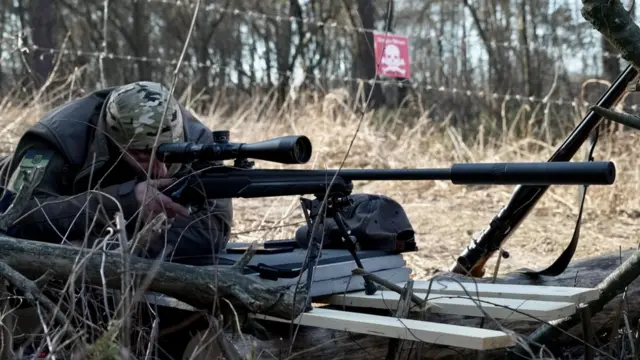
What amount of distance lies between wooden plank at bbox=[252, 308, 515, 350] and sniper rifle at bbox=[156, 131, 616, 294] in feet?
0.64

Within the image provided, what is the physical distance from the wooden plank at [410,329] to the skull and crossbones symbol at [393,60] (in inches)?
266

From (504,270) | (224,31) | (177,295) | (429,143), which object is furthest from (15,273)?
(224,31)

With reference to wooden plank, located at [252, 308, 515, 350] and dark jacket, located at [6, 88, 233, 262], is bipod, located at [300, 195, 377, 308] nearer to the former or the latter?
wooden plank, located at [252, 308, 515, 350]

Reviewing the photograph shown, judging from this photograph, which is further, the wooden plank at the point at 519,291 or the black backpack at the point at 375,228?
the black backpack at the point at 375,228

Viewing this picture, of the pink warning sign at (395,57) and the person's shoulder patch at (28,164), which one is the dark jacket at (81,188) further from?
the pink warning sign at (395,57)

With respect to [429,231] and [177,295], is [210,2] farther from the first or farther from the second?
[177,295]

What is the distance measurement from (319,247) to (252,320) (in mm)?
351

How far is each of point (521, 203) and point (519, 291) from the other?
Answer: 2.91 ft

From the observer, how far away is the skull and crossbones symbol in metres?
9.36

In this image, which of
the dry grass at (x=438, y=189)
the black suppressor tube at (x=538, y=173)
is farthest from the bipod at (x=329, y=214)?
the dry grass at (x=438, y=189)

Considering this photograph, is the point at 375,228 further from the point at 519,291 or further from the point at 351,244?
the point at 519,291

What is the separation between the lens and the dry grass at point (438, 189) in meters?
6.71

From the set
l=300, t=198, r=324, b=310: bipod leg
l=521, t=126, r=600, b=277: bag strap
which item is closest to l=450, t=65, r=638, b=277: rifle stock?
l=521, t=126, r=600, b=277: bag strap

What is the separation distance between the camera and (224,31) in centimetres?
2114
